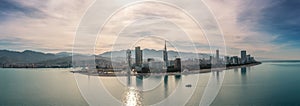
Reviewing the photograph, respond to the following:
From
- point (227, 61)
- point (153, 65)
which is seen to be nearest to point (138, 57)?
point (153, 65)

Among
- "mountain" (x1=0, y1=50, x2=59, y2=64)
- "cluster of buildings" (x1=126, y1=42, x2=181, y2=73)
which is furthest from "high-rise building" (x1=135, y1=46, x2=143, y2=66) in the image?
"mountain" (x1=0, y1=50, x2=59, y2=64)

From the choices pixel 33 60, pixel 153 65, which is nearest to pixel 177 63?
pixel 153 65

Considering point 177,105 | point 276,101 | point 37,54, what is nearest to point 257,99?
point 276,101

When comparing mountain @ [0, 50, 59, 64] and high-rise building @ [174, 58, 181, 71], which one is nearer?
high-rise building @ [174, 58, 181, 71]

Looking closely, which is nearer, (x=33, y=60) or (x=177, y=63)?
(x=177, y=63)

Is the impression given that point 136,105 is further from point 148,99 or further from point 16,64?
point 16,64

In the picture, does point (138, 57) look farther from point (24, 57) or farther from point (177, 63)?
point (24, 57)

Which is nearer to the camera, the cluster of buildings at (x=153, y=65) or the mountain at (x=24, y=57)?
the cluster of buildings at (x=153, y=65)

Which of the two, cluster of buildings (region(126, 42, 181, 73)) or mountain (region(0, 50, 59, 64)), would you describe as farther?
mountain (region(0, 50, 59, 64))

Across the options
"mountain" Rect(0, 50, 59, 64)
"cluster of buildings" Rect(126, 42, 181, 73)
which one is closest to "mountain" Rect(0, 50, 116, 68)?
"mountain" Rect(0, 50, 59, 64)

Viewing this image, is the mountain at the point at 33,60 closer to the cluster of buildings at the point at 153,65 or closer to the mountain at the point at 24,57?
the mountain at the point at 24,57

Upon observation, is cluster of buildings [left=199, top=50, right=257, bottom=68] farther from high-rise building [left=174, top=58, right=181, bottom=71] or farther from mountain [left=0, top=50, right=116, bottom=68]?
mountain [left=0, top=50, right=116, bottom=68]

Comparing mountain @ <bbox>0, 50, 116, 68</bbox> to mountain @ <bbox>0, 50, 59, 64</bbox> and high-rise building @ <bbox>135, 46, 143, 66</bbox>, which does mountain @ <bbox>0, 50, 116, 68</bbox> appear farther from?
high-rise building @ <bbox>135, 46, 143, 66</bbox>

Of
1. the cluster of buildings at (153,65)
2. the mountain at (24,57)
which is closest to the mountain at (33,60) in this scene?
the mountain at (24,57)
